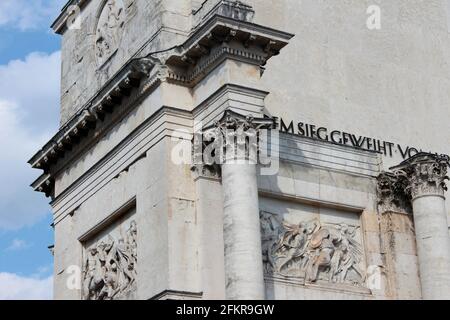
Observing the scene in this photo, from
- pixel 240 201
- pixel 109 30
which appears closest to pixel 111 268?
pixel 240 201

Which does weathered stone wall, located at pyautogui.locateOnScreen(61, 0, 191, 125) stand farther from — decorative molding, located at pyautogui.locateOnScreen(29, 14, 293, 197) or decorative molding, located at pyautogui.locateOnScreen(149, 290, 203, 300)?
decorative molding, located at pyautogui.locateOnScreen(149, 290, 203, 300)

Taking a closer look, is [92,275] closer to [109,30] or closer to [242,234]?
[242,234]

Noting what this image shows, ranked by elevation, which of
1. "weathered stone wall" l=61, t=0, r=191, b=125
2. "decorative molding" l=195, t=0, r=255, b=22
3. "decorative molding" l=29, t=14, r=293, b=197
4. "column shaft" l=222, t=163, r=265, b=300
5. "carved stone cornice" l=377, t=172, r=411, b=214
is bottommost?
"column shaft" l=222, t=163, r=265, b=300

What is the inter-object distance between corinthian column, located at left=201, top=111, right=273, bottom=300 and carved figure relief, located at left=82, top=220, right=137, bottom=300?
10.6 feet

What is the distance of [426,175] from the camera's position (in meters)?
24.3

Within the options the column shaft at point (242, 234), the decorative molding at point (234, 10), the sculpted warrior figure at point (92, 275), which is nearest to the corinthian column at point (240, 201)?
the column shaft at point (242, 234)

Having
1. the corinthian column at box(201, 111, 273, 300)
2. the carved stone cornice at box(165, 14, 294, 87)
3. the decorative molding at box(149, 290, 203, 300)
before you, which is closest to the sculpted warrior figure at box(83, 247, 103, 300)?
the decorative molding at box(149, 290, 203, 300)

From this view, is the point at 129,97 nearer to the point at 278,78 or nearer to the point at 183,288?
the point at 278,78

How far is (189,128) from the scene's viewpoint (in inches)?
912

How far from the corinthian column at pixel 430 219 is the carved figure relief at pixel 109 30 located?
7339 mm

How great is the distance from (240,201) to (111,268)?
4860 mm

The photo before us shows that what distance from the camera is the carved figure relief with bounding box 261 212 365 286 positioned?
902 inches

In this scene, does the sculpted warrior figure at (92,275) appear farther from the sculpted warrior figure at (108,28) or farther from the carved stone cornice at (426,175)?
the carved stone cornice at (426,175)

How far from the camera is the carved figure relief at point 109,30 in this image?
2641cm
